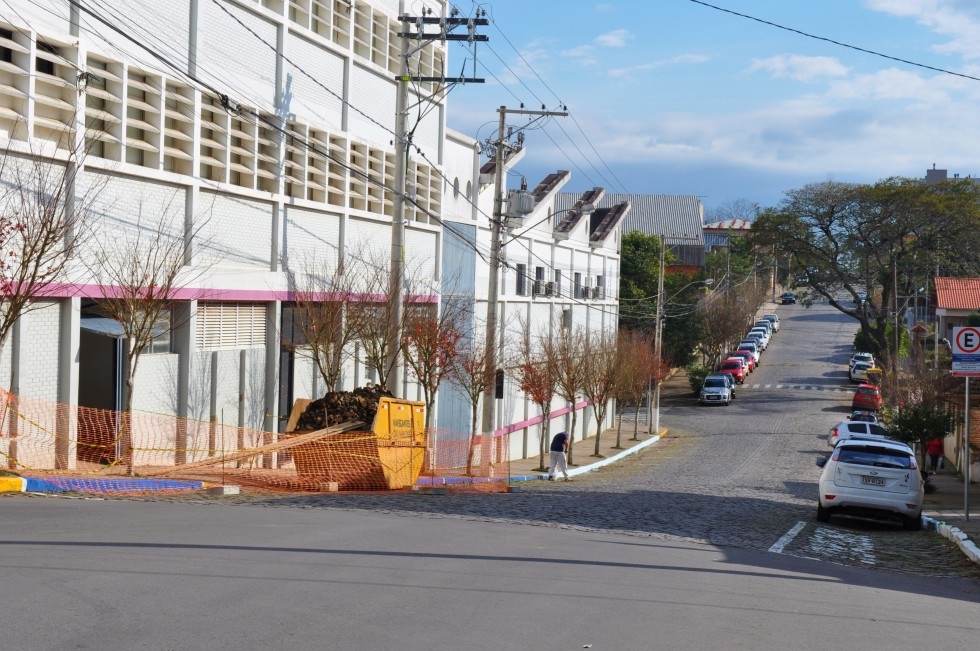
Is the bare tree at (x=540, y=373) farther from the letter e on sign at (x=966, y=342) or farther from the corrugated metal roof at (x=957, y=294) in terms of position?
the corrugated metal roof at (x=957, y=294)

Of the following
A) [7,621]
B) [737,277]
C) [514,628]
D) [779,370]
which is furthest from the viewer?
[737,277]

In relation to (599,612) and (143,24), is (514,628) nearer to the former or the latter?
(599,612)

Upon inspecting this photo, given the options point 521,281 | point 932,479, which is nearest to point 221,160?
point 932,479

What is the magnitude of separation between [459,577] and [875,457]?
11.0m

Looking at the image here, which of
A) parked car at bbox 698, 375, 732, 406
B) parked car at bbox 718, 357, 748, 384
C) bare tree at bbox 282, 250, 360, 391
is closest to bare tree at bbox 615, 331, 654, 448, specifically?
parked car at bbox 698, 375, 732, 406

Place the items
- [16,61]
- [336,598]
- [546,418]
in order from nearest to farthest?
[336,598], [16,61], [546,418]

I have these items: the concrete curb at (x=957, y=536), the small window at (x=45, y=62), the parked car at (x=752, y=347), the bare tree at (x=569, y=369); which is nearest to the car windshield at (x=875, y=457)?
the concrete curb at (x=957, y=536)

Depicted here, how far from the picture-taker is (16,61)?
1755 centimetres

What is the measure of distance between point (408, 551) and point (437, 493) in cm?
1034

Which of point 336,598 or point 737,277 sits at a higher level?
point 737,277

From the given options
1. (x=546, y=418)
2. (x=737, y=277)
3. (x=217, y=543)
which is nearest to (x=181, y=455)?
(x=217, y=543)

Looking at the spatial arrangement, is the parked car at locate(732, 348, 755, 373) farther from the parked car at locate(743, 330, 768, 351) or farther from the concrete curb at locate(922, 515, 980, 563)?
the concrete curb at locate(922, 515, 980, 563)

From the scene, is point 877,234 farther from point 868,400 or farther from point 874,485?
point 874,485

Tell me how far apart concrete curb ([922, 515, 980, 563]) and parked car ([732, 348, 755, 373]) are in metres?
60.4
